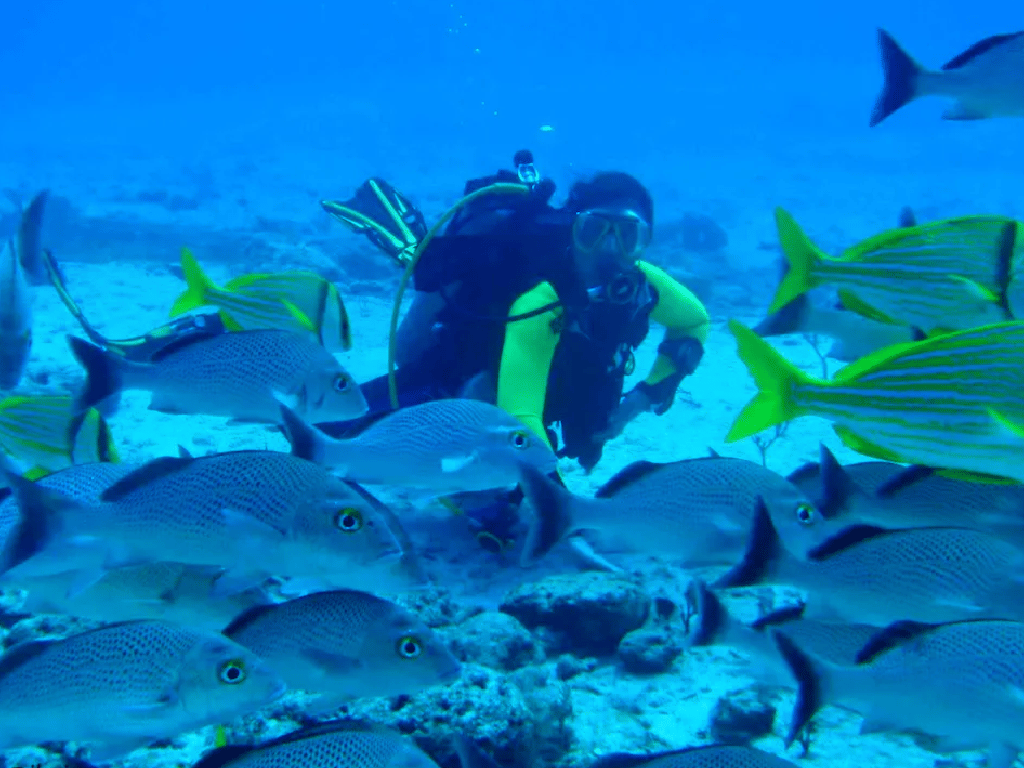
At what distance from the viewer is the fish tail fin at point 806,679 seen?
1957 millimetres

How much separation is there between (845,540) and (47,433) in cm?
363

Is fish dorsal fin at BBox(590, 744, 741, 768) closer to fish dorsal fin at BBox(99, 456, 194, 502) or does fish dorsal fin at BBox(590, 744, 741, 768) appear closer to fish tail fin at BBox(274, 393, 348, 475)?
fish tail fin at BBox(274, 393, 348, 475)

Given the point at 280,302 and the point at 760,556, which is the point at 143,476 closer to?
the point at 280,302

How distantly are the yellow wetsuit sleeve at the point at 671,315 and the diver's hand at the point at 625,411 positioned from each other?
0.19 metres

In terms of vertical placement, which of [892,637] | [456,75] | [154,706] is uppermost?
[456,75]

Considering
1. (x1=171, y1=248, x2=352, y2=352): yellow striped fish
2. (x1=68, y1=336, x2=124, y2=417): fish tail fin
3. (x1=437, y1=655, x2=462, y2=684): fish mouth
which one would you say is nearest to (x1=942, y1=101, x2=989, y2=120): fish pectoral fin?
(x1=171, y1=248, x2=352, y2=352): yellow striped fish

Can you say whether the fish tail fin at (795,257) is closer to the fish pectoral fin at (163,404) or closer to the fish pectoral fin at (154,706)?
the fish pectoral fin at (163,404)

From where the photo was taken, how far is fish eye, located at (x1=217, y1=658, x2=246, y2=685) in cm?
197

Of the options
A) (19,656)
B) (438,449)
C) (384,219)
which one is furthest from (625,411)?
(19,656)

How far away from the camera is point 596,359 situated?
551 cm

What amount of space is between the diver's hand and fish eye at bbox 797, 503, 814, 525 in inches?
120

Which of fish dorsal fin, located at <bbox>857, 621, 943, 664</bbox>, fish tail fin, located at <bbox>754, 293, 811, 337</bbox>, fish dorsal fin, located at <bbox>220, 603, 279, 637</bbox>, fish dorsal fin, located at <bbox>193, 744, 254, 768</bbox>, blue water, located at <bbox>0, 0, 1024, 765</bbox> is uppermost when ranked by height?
blue water, located at <bbox>0, 0, 1024, 765</bbox>

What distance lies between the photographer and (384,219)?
6754 millimetres

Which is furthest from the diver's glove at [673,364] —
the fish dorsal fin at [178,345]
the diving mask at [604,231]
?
the fish dorsal fin at [178,345]
